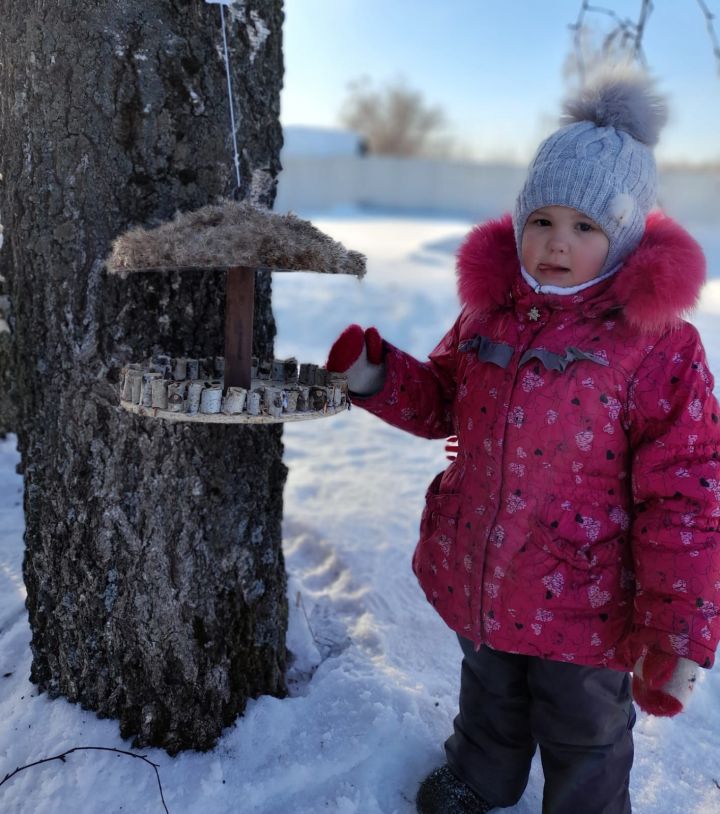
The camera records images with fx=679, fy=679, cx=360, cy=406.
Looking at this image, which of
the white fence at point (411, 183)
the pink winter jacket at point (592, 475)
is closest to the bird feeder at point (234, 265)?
the pink winter jacket at point (592, 475)

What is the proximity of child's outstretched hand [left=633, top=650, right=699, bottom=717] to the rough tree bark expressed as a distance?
0.92 meters

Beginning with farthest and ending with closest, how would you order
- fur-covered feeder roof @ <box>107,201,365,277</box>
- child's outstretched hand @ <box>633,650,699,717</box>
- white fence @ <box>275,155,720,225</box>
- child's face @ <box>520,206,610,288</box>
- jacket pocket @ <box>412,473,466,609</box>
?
white fence @ <box>275,155,720,225</box> → jacket pocket @ <box>412,473,466,609</box> → child's face @ <box>520,206,610,288</box> → child's outstretched hand @ <box>633,650,699,717</box> → fur-covered feeder roof @ <box>107,201,365,277</box>

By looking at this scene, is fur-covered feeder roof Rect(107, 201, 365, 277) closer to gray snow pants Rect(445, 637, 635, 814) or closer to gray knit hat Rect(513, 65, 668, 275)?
gray knit hat Rect(513, 65, 668, 275)

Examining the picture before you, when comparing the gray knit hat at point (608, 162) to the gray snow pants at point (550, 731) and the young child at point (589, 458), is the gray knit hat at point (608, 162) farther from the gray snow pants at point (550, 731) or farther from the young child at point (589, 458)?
the gray snow pants at point (550, 731)

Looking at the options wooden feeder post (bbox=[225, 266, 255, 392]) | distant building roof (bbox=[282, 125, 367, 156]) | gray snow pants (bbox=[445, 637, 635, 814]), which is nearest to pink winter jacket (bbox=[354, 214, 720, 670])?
gray snow pants (bbox=[445, 637, 635, 814])

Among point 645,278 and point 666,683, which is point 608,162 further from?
point 666,683

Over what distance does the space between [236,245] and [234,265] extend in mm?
33

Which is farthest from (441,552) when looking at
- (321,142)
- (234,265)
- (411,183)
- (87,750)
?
(321,142)

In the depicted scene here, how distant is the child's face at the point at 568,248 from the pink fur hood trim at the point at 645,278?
48mm

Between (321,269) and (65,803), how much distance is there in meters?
1.26

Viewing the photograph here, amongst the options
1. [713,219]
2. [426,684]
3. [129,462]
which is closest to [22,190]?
[129,462]

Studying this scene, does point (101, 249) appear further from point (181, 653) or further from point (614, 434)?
point (614, 434)

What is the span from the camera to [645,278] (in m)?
1.28

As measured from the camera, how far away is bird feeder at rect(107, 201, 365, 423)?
1.07m
